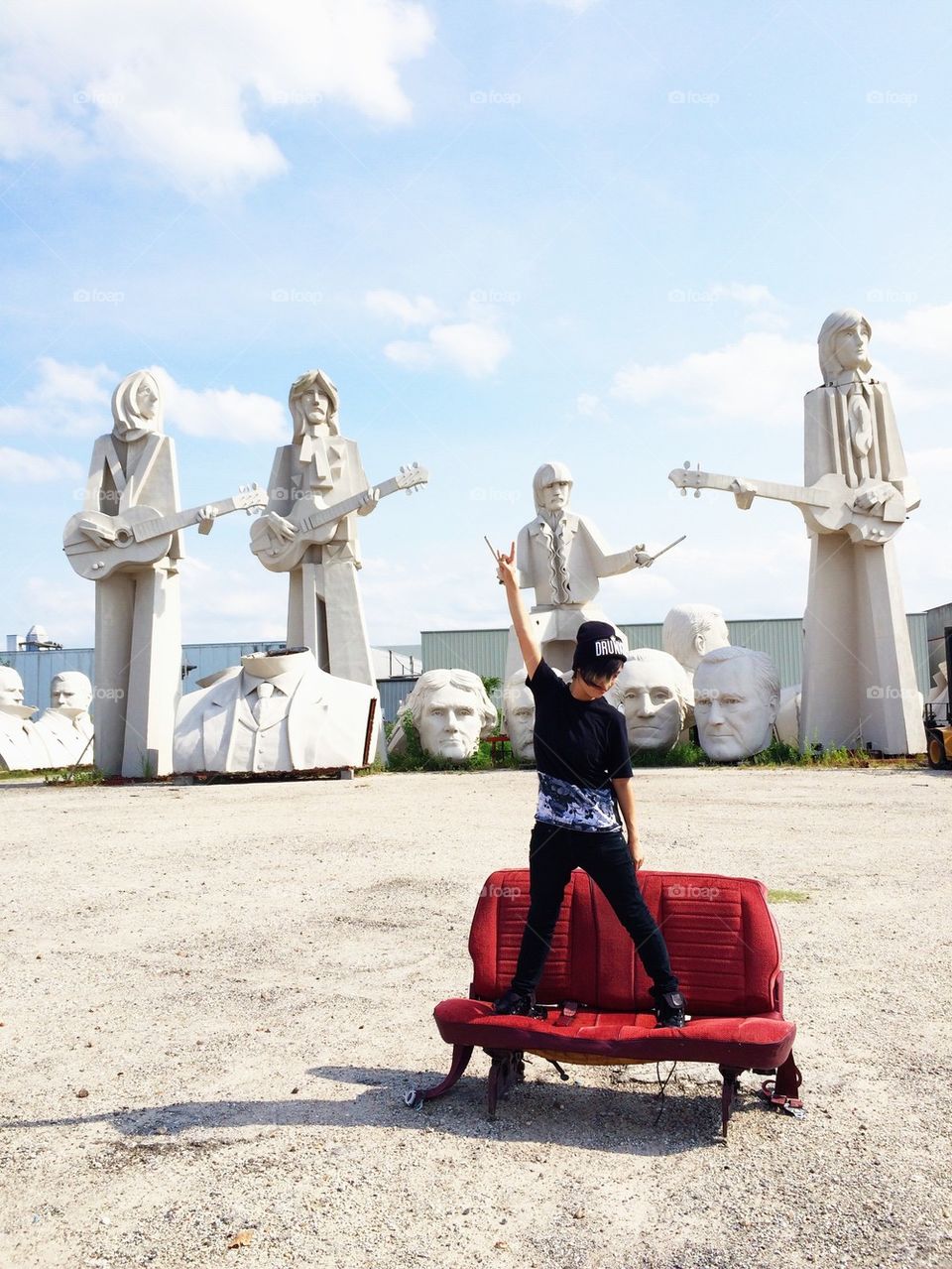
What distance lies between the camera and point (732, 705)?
1377cm

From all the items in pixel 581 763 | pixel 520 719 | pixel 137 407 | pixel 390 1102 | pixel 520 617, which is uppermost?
pixel 137 407

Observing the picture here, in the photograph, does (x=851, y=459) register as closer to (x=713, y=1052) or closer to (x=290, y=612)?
(x=290, y=612)

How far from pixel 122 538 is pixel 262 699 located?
366cm

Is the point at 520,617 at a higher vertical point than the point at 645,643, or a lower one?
lower

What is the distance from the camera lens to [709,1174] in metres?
2.75

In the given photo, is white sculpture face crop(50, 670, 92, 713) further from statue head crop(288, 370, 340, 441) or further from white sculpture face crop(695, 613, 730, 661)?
white sculpture face crop(695, 613, 730, 661)

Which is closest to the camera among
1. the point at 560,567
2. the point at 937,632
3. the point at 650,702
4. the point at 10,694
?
the point at 650,702

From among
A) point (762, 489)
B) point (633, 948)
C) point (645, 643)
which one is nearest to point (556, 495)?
point (762, 489)

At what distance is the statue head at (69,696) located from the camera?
21.3 meters

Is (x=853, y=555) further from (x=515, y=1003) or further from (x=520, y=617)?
(x=515, y=1003)

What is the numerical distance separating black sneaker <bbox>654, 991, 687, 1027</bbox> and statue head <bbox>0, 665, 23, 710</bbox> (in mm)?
19304

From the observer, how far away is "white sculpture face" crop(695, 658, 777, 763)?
45.2ft

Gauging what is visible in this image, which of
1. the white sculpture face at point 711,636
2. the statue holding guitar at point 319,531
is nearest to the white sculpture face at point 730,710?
the white sculpture face at point 711,636

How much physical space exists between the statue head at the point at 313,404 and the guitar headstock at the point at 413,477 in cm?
196
